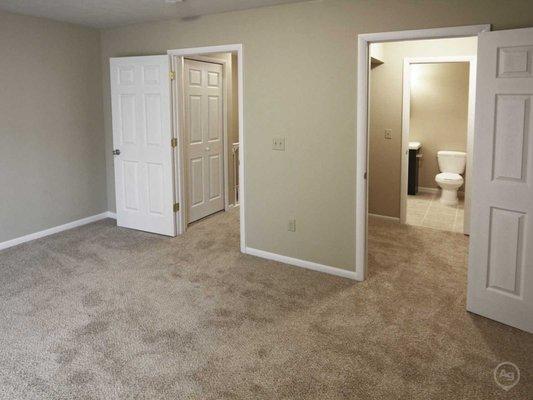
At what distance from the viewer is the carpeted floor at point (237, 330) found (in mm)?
2418

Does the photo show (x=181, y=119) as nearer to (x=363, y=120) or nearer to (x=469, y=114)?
(x=363, y=120)

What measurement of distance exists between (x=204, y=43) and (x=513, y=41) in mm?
2736

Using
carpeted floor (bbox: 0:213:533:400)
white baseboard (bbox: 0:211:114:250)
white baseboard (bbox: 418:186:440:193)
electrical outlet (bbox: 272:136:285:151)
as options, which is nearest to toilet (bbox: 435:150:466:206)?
white baseboard (bbox: 418:186:440:193)

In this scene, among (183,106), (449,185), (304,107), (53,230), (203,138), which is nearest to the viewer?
(304,107)

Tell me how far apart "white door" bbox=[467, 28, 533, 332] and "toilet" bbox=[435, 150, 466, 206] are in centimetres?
354

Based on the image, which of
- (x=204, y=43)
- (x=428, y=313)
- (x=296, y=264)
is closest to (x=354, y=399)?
(x=428, y=313)

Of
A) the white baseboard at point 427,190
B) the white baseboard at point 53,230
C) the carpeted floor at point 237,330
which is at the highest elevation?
the white baseboard at point 427,190

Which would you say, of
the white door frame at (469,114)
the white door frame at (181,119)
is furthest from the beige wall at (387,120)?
the white door frame at (181,119)

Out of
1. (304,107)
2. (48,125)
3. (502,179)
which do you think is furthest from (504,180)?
(48,125)

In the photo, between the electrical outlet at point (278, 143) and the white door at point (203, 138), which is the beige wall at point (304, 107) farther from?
the white door at point (203, 138)

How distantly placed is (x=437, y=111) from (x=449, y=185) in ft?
4.46

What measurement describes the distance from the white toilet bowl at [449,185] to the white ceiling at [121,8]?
379 cm

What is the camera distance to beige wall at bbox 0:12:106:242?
4.53m

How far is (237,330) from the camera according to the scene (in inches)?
118
